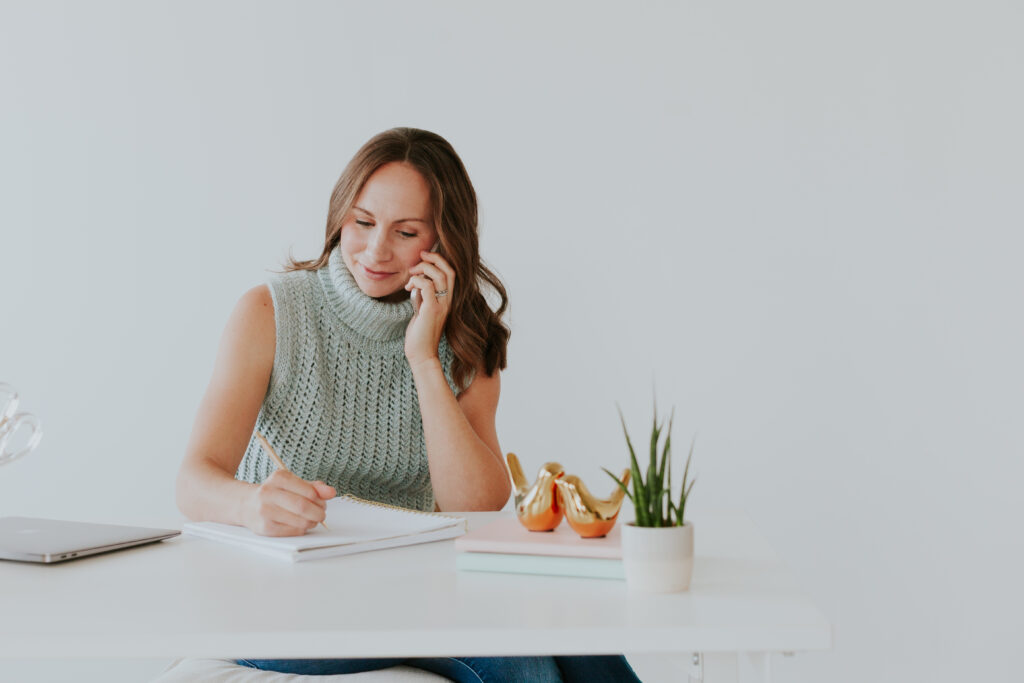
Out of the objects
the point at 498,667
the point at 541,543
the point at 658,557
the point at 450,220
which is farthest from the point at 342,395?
the point at 658,557

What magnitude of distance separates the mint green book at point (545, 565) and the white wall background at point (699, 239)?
1.45m

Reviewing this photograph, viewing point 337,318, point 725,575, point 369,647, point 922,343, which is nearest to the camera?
point 369,647

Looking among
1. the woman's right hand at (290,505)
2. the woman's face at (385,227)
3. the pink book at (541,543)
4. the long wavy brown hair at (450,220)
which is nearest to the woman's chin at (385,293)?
the woman's face at (385,227)

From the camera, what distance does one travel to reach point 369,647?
75cm

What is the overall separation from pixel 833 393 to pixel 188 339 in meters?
1.67

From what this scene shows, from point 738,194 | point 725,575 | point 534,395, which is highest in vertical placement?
point 738,194

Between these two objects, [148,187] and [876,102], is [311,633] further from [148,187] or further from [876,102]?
[876,102]

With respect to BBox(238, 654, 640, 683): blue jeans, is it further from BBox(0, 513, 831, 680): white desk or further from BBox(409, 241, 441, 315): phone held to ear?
BBox(409, 241, 441, 315): phone held to ear

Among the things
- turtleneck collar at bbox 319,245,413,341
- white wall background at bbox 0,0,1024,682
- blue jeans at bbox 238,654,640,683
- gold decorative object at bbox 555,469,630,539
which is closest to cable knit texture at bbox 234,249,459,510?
turtleneck collar at bbox 319,245,413,341

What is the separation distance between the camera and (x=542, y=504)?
987mm

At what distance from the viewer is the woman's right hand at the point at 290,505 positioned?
106 centimetres

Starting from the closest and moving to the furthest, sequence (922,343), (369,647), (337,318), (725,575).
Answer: (369,647) < (725,575) < (337,318) < (922,343)

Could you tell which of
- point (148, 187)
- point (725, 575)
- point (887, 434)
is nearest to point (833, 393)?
point (887, 434)

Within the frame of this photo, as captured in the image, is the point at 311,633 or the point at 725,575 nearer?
the point at 311,633
